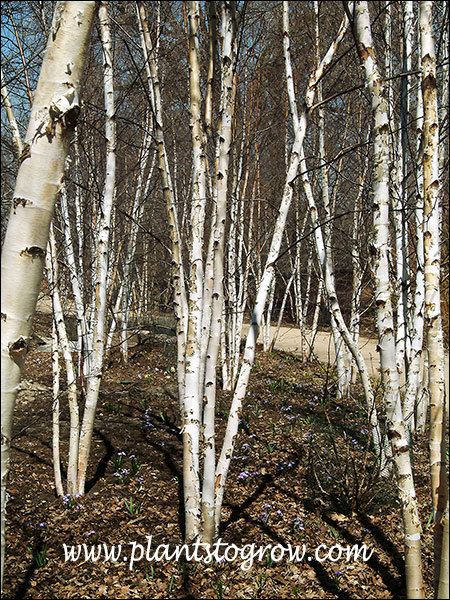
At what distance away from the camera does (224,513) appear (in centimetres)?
344

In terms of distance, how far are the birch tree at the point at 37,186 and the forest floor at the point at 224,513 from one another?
1675 mm

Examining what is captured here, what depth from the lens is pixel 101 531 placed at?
3.19m

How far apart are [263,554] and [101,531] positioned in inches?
40.9

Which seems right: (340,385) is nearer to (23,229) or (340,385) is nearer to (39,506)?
(39,506)

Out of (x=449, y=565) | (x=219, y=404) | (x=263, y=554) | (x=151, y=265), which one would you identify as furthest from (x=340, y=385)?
(x=151, y=265)

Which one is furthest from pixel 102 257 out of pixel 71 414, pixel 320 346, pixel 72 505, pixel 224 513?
pixel 320 346

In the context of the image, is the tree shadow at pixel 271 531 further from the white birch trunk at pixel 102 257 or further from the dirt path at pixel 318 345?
the dirt path at pixel 318 345

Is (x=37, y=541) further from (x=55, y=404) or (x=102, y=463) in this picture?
(x=102, y=463)

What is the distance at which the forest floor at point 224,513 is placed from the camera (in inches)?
106

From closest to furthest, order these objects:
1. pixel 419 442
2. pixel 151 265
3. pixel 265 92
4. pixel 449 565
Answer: pixel 449 565, pixel 419 442, pixel 265 92, pixel 151 265

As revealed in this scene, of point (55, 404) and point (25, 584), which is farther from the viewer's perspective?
point (55, 404)

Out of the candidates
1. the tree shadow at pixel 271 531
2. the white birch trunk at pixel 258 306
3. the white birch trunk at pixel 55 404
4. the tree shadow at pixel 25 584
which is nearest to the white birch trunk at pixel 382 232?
the white birch trunk at pixel 258 306

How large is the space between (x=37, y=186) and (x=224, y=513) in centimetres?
279

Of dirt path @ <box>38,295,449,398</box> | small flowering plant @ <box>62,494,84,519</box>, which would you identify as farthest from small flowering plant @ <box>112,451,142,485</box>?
dirt path @ <box>38,295,449,398</box>
